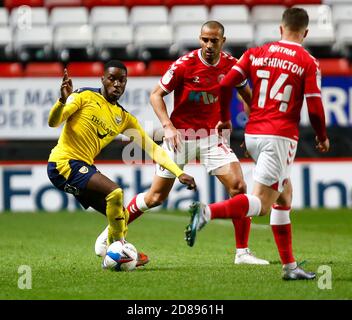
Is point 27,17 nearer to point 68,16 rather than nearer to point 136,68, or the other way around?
point 68,16

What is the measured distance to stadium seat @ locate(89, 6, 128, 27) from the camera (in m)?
17.2

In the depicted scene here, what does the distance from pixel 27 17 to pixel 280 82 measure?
10.6 meters

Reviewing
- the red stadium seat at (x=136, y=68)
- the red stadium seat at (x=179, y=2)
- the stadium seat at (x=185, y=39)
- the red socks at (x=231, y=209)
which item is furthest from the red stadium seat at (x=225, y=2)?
the red socks at (x=231, y=209)

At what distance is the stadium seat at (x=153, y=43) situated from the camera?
1642cm

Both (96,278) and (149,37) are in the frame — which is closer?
(96,278)

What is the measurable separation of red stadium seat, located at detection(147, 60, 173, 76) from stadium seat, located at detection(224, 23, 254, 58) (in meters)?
1.07

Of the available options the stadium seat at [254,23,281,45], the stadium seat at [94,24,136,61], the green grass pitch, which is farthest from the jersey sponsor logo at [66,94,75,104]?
the stadium seat at [254,23,281,45]

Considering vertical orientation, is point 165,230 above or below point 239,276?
below

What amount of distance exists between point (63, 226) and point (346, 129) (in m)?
5.12

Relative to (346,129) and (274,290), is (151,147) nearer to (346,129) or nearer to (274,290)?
(274,290)

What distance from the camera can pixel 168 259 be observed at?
9.17m

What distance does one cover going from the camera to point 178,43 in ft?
53.9

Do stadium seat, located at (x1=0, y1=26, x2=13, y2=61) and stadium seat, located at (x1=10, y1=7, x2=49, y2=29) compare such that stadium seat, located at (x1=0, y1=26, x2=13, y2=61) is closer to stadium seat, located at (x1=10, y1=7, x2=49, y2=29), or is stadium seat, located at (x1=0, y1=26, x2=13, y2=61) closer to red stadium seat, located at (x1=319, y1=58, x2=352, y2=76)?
stadium seat, located at (x1=10, y1=7, x2=49, y2=29)
